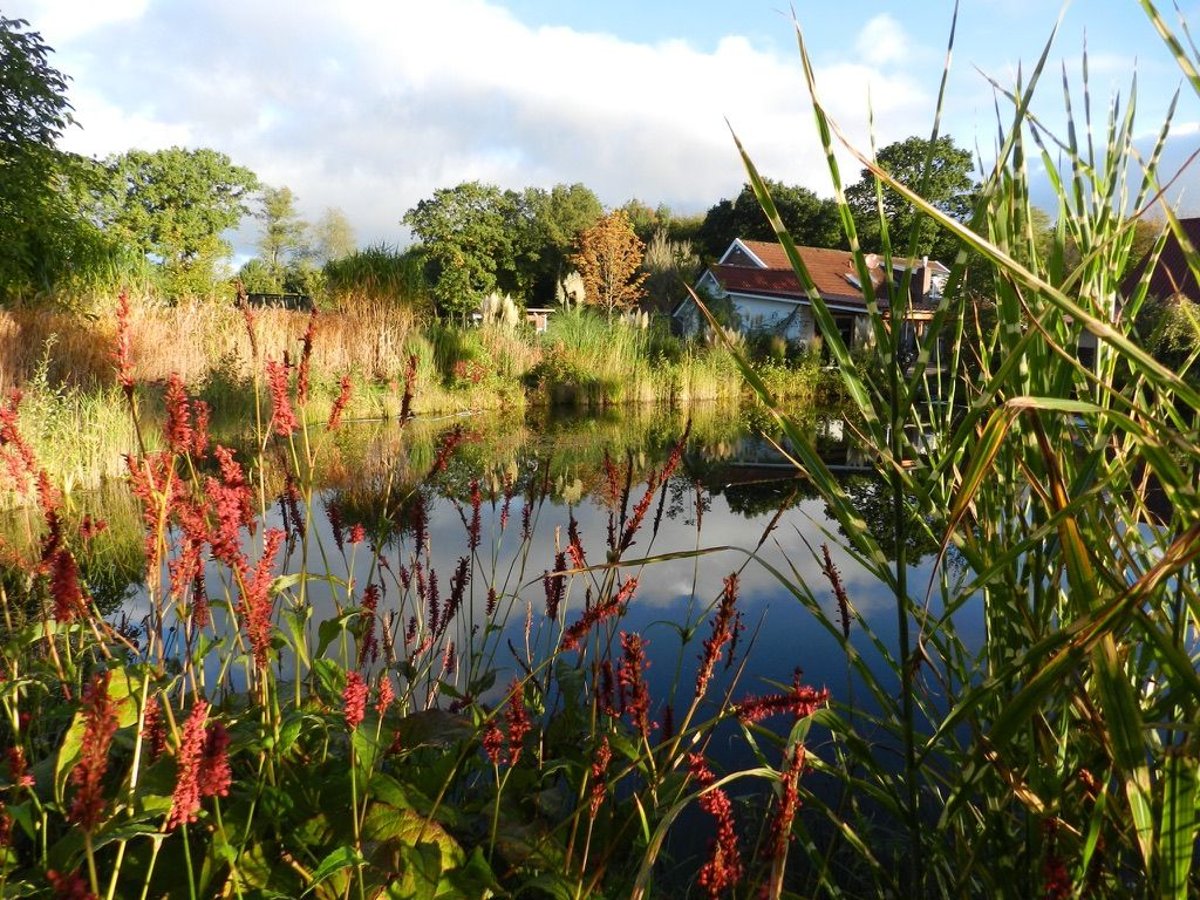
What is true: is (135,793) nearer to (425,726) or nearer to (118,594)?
(425,726)

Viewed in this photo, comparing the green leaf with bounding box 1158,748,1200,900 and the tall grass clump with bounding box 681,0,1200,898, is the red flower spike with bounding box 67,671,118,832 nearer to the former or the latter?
the tall grass clump with bounding box 681,0,1200,898

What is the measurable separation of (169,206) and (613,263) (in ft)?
79.7

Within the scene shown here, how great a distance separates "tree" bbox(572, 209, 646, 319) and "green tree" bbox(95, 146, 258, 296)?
60.0 ft

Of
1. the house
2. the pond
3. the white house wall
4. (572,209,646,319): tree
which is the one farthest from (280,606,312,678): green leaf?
(572,209,646,319): tree

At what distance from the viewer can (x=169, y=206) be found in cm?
3591

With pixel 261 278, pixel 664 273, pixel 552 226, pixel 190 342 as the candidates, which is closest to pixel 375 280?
pixel 190 342

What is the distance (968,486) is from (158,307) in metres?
12.0

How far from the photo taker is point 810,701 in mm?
842

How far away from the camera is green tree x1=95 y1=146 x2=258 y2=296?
3456cm

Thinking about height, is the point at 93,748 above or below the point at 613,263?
below

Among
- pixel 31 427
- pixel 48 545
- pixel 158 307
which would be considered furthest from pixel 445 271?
pixel 48 545

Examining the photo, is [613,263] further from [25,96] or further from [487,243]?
[25,96]

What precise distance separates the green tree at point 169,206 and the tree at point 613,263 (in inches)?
721

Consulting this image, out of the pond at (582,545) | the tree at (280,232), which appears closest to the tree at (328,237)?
the tree at (280,232)
